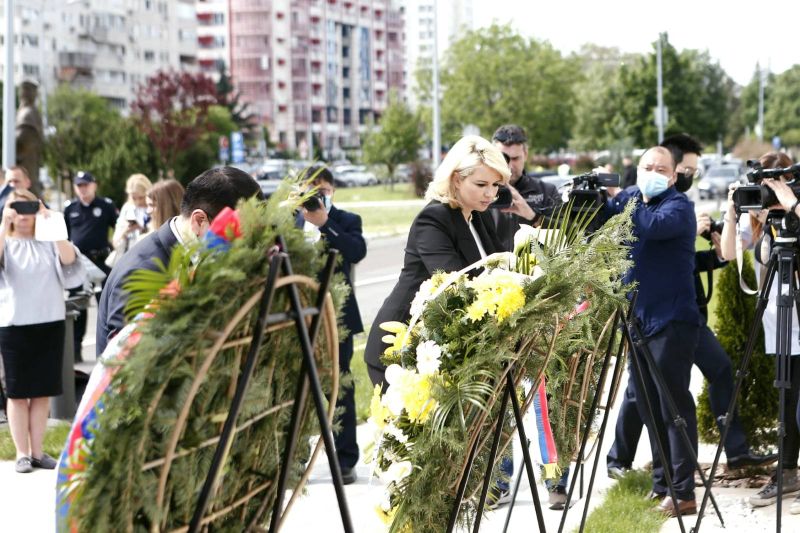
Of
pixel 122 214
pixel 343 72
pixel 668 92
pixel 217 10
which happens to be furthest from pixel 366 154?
pixel 343 72

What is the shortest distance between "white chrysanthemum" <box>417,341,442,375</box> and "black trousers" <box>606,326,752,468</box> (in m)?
3.00

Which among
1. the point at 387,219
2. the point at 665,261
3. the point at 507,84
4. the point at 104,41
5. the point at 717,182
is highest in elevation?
the point at 104,41

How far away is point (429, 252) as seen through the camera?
15.6ft

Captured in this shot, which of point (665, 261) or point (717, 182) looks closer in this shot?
point (665, 261)

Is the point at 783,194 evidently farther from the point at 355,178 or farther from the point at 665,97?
the point at 355,178

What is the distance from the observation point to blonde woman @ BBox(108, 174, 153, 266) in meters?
11.1

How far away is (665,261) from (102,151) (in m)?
37.1

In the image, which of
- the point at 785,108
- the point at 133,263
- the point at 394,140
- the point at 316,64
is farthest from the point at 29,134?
the point at 316,64

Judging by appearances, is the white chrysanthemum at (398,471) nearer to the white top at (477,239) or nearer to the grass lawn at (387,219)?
the white top at (477,239)

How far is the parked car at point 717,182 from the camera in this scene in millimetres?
49938

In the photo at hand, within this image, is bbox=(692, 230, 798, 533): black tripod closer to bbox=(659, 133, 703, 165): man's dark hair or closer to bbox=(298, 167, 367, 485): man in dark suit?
bbox=(659, 133, 703, 165): man's dark hair

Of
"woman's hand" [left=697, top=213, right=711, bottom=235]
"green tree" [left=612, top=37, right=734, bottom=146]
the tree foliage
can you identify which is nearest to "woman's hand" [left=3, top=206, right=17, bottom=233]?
"woman's hand" [left=697, top=213, right=711, bottom=235]

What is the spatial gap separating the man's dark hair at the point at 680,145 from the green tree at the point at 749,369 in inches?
34.5

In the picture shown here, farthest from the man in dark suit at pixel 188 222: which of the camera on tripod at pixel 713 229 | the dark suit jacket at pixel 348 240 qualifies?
the camera on tripod at pixel 713 229
